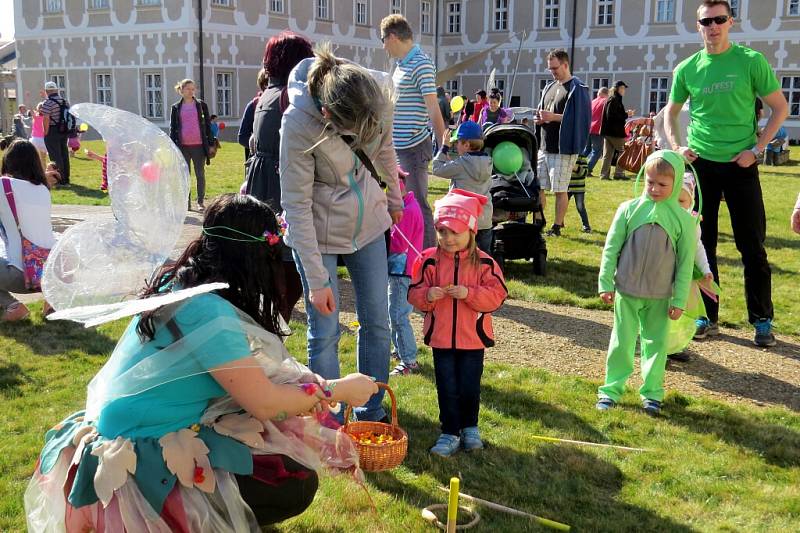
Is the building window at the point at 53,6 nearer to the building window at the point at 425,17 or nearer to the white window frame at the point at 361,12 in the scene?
the white window frame at the point at 361,12

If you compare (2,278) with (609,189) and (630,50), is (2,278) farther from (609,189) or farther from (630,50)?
(630,50)

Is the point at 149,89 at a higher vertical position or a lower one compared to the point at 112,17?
lower

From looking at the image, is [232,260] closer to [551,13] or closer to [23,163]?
[23,163]

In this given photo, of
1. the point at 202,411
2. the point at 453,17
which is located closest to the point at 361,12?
the point at 453,17

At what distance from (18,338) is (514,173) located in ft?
15.5

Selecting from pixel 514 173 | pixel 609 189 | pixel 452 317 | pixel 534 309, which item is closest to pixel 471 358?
pixel 452 317

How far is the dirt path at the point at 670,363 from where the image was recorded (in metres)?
4.99

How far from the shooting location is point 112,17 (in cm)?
3070

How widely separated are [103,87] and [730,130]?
3024 centimetres

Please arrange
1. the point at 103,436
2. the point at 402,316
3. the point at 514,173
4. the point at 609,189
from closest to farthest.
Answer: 1. the point at 103,436
2. the point at 402,316
3. the point at 514,173
4. the point at 609,189

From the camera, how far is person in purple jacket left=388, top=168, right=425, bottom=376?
506 centimetres

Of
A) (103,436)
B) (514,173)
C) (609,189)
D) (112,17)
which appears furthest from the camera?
(112,17)

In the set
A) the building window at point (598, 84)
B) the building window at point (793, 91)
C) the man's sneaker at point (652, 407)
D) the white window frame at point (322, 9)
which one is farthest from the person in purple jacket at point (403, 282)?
the building window at point (598, 84)

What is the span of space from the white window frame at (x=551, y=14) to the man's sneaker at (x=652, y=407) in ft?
112
